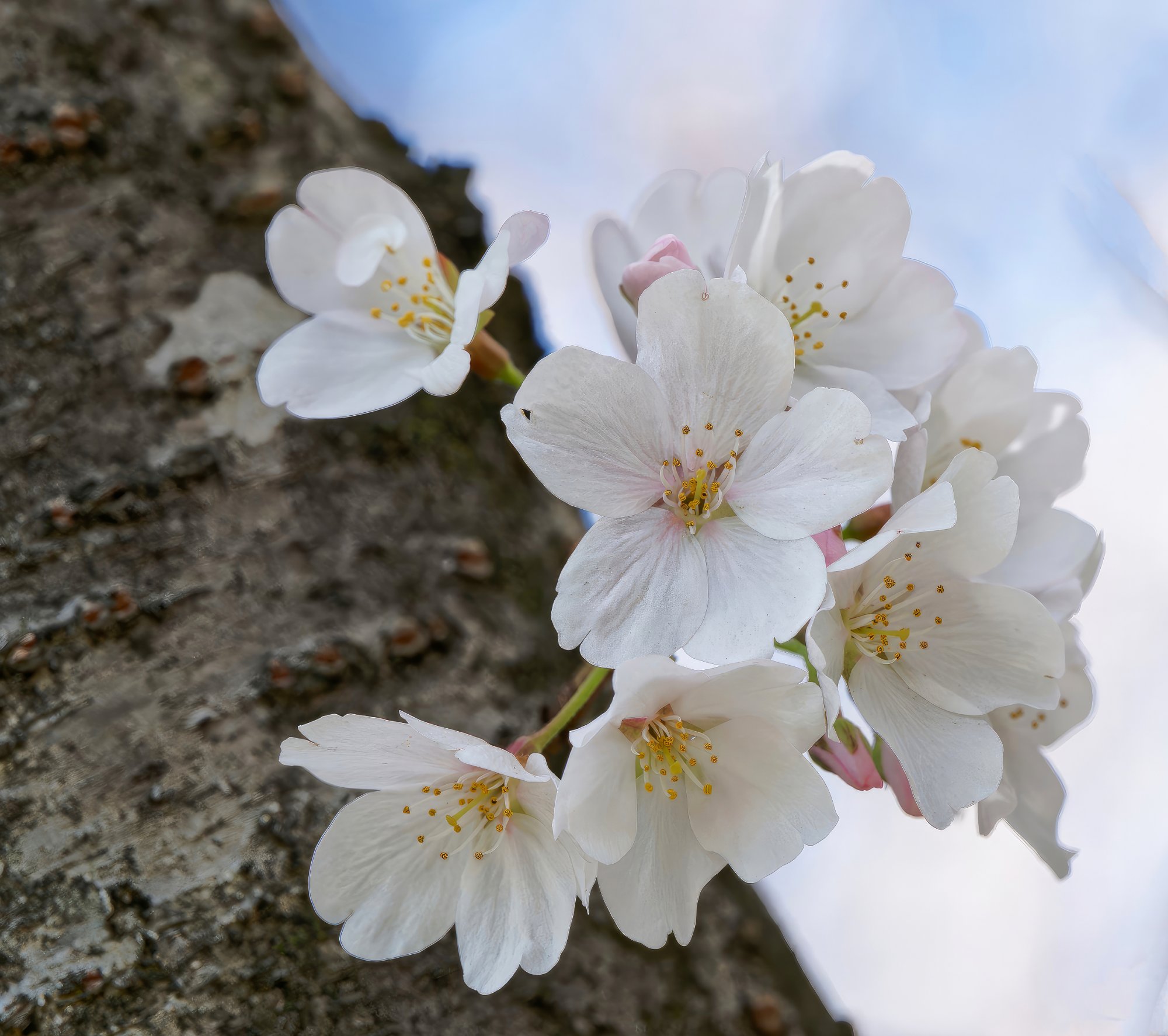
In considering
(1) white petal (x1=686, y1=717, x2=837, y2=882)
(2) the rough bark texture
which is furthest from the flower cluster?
(2) the rough bark texture

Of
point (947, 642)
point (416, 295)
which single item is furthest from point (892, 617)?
point (416, 295)

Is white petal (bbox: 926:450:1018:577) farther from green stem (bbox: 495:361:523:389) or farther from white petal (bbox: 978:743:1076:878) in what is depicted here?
green stem (bbox: 495:361:523:389)

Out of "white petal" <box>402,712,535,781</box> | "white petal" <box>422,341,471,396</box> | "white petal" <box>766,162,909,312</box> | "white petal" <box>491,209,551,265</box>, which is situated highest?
"white petal" <box>766,162,909,312</box>

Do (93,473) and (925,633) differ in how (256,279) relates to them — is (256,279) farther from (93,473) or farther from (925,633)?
(925,633)

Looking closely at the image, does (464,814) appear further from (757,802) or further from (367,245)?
(367,245)

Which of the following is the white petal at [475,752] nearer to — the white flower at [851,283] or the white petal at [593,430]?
the white petal at [593,430]

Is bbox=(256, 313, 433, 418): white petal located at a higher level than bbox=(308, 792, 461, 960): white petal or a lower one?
higher
